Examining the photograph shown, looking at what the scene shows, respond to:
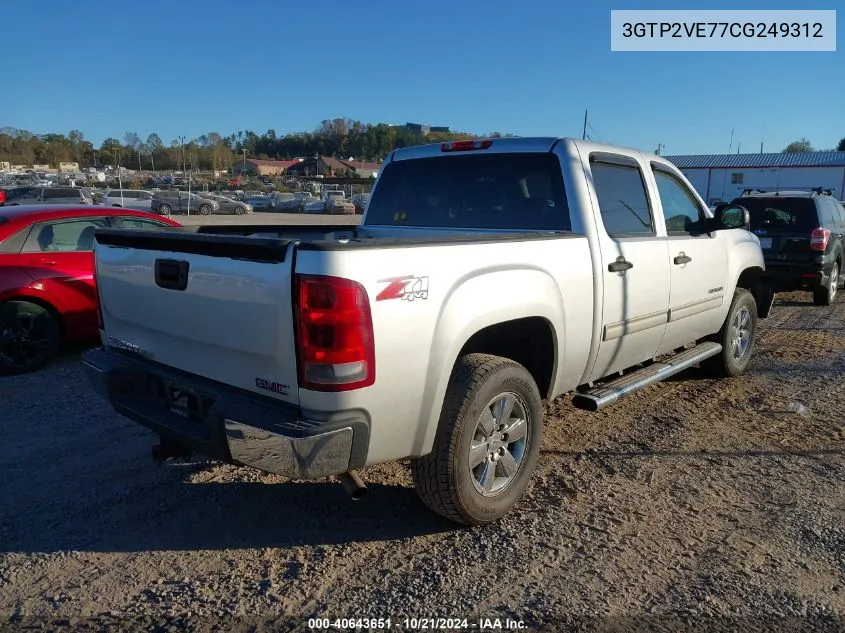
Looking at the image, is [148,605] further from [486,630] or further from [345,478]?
[486,630]

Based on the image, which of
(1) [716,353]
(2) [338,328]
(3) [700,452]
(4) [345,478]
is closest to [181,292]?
(2) [338,328]

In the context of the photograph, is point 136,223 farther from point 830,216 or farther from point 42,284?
point 830,216

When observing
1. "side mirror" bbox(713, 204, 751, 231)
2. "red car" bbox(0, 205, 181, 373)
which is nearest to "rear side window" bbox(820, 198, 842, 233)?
"side mirror" bbox(713, 204, 751, 231)

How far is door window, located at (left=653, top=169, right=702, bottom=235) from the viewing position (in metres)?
4.84

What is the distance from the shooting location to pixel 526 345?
3.72 meters

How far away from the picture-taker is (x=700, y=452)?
171 inches

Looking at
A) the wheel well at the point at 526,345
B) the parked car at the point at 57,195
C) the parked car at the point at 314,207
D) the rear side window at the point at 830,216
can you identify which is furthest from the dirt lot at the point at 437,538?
the parked car at the point at 314,207

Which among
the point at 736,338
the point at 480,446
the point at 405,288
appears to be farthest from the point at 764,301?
the point at 405,288

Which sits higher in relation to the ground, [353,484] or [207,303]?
[207,303]

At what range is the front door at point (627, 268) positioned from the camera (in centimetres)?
396

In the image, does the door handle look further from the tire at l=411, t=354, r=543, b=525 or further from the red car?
the red car

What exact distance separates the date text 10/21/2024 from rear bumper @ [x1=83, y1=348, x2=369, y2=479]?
58 centimetres

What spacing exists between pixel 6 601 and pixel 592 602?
2.44 m

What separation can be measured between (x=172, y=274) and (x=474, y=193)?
217 cm
